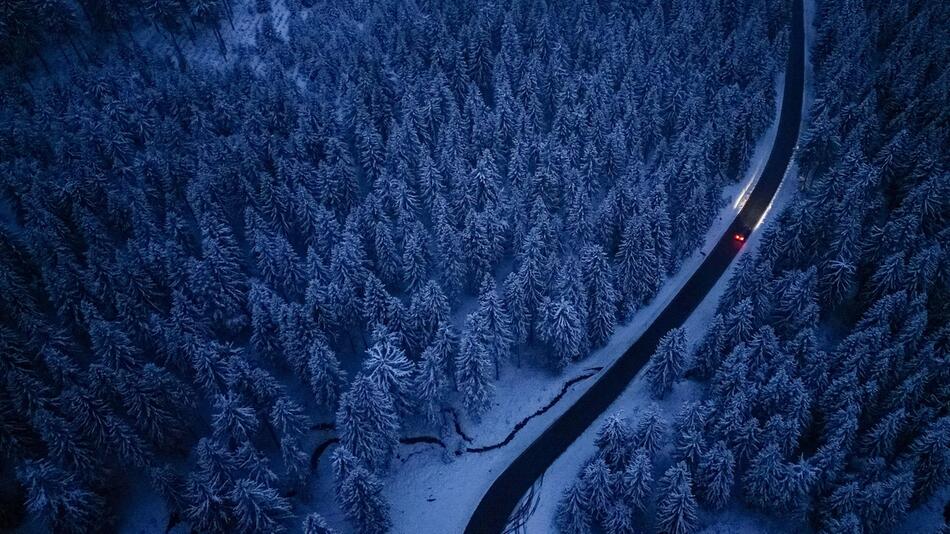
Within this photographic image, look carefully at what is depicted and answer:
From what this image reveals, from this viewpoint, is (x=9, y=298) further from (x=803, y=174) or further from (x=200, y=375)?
(x=803, y=174)

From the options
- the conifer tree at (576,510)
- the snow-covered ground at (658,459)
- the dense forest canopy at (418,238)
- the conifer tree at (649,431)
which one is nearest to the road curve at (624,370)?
the snow-covered ground at (658,459)

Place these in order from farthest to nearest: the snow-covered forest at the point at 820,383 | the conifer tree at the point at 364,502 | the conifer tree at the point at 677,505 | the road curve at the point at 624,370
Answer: the road curve at the point at 624,370 → the snow-covered forest at the point at 820,383 → the conifer tree at the point at 677,505 → the conifer tree at the point at 364,502

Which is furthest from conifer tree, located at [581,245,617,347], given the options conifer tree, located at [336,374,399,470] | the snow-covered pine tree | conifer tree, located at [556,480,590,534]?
conifer tree, located at [336,374,399,470]

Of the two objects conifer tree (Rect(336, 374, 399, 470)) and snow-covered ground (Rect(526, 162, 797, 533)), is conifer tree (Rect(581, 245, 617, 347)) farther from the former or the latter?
conifer tree (Rect(336, 374, 399, 470))

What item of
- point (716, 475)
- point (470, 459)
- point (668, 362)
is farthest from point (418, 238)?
point (716, 475)

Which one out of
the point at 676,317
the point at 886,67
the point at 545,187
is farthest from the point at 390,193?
the point at 886,67

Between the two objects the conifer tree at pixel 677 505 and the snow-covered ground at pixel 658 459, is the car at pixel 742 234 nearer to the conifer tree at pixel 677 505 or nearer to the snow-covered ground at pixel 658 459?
the snow-covered ground at pixel 658 459
